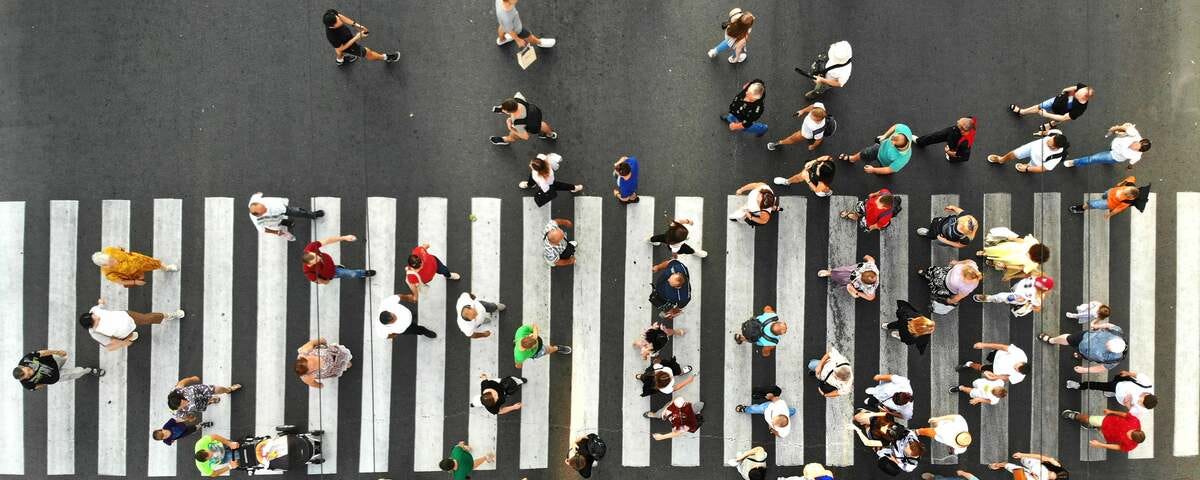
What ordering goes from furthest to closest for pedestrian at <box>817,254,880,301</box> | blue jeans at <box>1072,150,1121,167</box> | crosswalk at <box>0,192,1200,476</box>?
crosswalk at <box>0,192,1200,476</box> → blue jeans at <box>1072,150,1121,167</box> → pedestrian at <box>817,254,880,301</box>

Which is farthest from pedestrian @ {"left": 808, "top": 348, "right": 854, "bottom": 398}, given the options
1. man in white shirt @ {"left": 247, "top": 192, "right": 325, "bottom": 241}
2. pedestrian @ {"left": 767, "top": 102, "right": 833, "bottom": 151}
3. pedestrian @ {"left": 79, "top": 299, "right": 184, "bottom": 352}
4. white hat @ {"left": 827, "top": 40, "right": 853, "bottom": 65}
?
pedestrian @ {"left": 79, "top": 299, "right": 184, "bottom": 352}

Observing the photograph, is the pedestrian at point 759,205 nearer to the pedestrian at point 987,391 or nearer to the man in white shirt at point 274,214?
the pedestrian at point 987,391

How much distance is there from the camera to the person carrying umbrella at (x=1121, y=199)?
300 inches

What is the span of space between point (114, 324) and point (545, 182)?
231 inches

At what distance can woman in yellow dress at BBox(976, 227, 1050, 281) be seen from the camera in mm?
7282

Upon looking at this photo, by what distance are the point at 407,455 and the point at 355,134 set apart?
4708 mm

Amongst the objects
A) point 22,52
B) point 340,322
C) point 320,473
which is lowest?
point 320,473

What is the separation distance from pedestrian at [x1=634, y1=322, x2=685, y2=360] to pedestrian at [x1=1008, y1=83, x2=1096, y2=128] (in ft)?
19.8

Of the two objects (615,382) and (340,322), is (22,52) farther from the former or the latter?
(615,382)

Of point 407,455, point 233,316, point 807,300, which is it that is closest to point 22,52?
point 233,316

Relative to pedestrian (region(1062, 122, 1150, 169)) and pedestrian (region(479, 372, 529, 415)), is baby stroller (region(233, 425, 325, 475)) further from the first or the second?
pedestrian (region(1062, 122, 1150, 169))

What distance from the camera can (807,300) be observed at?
27.7 ft

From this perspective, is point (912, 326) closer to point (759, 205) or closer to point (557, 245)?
point (759, 205)

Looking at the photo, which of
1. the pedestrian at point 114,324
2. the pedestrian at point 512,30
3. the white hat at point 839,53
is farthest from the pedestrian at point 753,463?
the pedestrian at point 114,324
